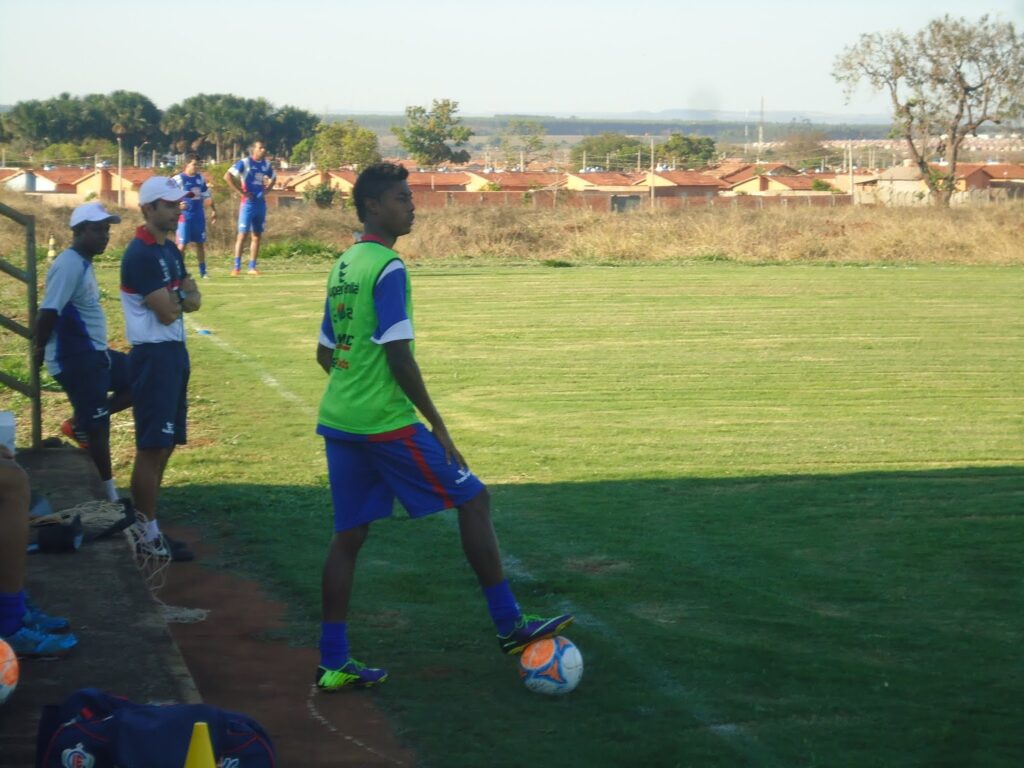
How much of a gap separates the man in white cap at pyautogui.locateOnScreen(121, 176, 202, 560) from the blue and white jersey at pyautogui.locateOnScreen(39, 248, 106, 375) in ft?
3.30

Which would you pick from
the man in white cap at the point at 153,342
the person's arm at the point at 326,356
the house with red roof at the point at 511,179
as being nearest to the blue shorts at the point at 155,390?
the man in white cap at the point at 153,342

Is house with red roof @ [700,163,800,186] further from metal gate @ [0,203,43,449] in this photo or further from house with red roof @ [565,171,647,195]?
metal gate @ [0,203,43,449]

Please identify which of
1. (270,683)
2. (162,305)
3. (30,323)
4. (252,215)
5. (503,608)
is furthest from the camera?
(252,215)

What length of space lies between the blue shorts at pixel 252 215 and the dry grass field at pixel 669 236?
7655 mm

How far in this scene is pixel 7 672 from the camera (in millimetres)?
5039

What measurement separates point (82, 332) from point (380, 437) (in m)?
3.68

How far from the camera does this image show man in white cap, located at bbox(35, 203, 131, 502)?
8.60m

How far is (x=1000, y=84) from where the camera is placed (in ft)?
185

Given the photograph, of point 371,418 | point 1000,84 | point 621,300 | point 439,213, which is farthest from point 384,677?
point 1000,84

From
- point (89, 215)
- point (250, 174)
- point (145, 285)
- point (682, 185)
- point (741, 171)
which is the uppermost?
point (741, 171)

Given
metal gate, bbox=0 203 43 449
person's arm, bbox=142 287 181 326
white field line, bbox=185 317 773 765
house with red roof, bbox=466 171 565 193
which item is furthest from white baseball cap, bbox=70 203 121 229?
house with red roof, bbox=466 171 565 193

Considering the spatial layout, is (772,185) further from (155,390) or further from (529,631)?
A: (529,631)

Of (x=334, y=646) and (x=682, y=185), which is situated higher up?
(x=682, y=185)

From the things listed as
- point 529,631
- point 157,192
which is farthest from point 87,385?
point 529,631
